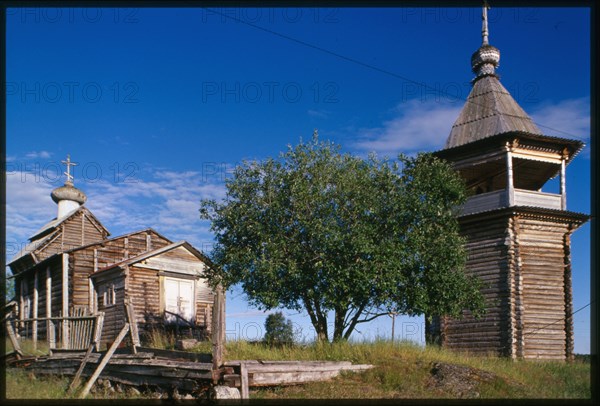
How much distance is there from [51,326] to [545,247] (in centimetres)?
2381

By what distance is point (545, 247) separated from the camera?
25000 millimetres

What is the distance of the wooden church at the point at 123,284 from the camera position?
29.3 m

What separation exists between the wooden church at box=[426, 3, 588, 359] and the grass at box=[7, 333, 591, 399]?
309cm

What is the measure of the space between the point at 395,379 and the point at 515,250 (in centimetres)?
1088

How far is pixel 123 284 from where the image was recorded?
28938mm

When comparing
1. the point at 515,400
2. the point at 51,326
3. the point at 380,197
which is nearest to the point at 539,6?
the point at 515,400

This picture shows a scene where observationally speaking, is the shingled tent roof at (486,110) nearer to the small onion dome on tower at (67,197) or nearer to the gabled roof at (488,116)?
the gabled roof at (488,116)

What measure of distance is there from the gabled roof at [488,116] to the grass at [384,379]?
10.3 metres

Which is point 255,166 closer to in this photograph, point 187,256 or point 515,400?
point 187,256

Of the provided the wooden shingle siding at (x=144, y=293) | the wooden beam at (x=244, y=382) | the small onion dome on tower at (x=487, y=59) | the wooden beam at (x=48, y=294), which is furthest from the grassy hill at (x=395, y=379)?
the small onion dome on tower at (x=487, y=59)

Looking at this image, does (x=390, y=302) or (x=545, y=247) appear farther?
(x=545, y=247)

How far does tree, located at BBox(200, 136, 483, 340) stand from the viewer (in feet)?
65.4

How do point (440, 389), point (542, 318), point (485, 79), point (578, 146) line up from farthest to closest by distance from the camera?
point (485, 79), point (578, 146), point (542, 318), point (440, 389)

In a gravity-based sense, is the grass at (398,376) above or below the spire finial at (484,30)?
below
